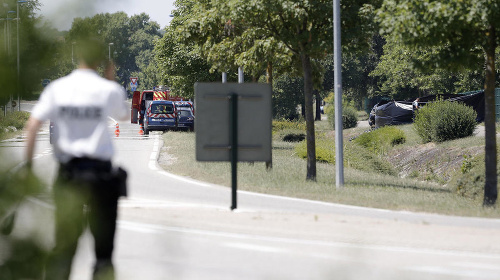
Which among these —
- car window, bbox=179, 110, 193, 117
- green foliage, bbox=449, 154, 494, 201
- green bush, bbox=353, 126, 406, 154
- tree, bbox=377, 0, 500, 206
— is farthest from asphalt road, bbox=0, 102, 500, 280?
car window, bbox=179, 110, 193, 117

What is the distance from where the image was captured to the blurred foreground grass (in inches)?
539

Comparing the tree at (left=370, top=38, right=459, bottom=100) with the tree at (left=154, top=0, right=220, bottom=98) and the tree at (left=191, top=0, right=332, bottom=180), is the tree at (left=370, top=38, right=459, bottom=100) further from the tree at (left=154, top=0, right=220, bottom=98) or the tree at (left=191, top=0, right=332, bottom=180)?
the tree at (left=191, top=0, right=332, bottom=180)

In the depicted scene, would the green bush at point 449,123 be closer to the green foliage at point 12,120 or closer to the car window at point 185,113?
the car window at point 185,113

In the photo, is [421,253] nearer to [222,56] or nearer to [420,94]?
[222,56]

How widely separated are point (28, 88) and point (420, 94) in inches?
2639

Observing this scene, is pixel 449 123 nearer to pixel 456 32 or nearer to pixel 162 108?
pixel 162 108

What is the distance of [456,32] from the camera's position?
15.6m

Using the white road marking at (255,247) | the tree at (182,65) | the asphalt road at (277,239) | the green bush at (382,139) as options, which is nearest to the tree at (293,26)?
the asphalt road at (277,239)

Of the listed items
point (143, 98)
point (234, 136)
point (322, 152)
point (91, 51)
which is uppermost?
point (143, 98)

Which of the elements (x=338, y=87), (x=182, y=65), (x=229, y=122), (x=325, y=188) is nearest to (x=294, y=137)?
(x=182, y=65)

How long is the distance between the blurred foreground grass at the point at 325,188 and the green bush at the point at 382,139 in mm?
9316

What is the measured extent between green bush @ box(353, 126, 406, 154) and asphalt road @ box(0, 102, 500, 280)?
836 inches

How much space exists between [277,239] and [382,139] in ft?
91.3

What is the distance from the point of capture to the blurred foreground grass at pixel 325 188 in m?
13.7
